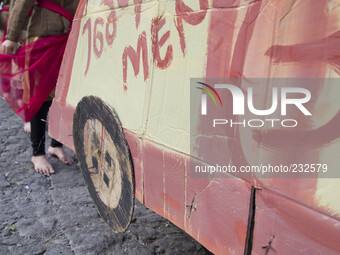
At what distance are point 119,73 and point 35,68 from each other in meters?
1.33

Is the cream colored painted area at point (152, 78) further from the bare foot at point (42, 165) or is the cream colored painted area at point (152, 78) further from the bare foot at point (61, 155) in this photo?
the bare foot at point (61, 155)

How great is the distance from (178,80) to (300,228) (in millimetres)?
632

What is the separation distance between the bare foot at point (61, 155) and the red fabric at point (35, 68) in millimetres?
531

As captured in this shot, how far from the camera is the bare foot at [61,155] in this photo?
326 cm

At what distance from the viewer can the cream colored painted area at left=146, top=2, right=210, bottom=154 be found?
1.24m

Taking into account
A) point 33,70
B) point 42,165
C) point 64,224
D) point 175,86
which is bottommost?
point 64,224

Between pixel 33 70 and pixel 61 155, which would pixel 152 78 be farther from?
pixel 61 155

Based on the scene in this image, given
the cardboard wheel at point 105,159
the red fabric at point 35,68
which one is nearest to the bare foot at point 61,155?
the red fabric at point 35,68

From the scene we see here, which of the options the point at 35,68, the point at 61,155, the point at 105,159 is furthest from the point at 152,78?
the point at 61,155

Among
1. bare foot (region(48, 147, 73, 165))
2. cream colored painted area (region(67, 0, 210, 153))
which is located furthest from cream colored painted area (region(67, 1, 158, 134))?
bare foot (region(48, 147, 73, 165))

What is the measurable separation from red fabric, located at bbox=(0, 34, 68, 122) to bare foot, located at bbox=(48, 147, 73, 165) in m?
0.54

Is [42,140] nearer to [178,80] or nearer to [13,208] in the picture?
[13,208]

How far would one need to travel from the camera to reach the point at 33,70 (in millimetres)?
2748

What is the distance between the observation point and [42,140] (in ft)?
10.2
